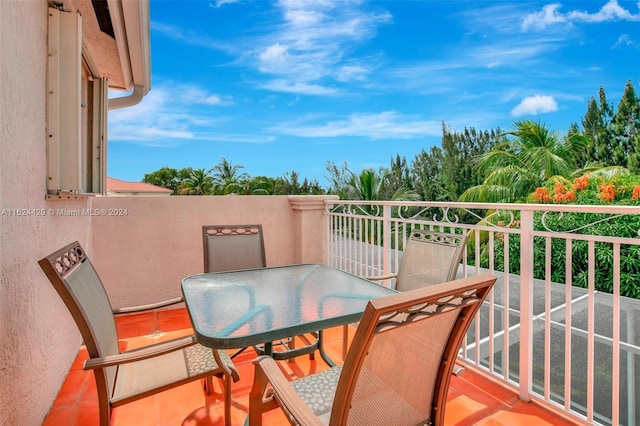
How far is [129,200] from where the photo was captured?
374 cm

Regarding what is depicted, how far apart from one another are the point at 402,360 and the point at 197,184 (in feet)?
75.6

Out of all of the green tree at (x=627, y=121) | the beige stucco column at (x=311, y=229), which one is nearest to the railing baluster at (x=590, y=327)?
the beige stucco column at (x=311, y=229)

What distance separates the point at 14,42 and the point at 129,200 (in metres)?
2.36

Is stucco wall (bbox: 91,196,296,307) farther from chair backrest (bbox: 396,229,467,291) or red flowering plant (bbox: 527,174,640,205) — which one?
red flowering plant (bbox: 527,174,640,205)

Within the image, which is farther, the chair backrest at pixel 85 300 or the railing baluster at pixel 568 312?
the railing baluster at pixel 568 312

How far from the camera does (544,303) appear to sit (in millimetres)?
4047

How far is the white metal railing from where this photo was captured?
187cm

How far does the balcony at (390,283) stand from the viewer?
6.62 feet

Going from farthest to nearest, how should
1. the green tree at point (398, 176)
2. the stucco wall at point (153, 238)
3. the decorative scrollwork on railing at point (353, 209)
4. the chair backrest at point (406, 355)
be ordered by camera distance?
the green tree at point (398, 176), the stucco wall at point (153, 238), the decorative scrollwork on railing at point (353, 209), the chair backrest at point (406, 355)

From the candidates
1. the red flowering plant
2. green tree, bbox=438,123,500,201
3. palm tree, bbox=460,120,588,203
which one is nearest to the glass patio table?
the red flowering plant

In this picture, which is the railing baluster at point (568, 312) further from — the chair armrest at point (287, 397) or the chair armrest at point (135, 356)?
the chair armrest at point (135, 356)

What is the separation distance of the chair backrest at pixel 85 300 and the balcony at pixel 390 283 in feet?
2.57

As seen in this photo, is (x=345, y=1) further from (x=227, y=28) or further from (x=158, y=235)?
(x=158, y=235)

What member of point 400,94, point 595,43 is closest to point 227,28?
point 400,94
